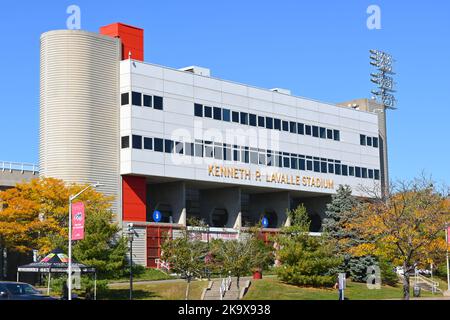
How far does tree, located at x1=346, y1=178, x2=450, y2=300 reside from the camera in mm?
54031

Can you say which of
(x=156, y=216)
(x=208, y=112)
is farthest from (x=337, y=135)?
(x=156, y=216)

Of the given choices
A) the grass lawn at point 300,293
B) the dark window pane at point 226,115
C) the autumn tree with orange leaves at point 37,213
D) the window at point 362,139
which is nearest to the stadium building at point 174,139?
the dark window pane at point 226,115

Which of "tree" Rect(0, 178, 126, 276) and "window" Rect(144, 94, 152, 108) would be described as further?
"window" Rect(144, 94, 152, 108)

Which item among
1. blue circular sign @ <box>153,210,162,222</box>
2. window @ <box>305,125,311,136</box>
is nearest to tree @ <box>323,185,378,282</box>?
blue circular sign @ <box>153,210,162,222</box>

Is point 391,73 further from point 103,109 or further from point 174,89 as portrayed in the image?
point 103,109

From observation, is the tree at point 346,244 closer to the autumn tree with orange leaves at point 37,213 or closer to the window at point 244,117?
the window at point 244,117

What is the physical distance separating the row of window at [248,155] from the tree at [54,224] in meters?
10.5

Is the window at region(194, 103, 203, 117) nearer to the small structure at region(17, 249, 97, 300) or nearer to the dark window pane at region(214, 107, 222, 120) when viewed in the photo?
the dark window pane at region(214, 107, 222, 120)

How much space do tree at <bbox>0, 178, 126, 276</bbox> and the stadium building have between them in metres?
7.22

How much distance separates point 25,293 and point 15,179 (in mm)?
44557

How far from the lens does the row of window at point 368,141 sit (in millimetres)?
102269

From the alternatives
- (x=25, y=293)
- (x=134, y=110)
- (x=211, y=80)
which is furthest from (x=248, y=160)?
(x=25, y=293)

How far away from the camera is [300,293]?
193ft

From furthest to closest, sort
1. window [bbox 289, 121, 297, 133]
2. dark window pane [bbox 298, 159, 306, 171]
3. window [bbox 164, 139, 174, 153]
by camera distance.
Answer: dark window pane [bbox 298, 159, 306, 171]
window [bbox 289, 121, 297, 133]
window [bbox 164, 139, 174, 153]
